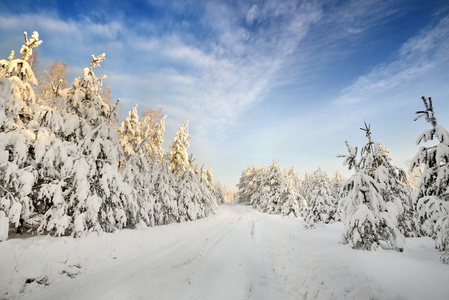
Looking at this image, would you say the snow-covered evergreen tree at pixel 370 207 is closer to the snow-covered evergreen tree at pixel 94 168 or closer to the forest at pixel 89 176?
the forest at pixel 89 176

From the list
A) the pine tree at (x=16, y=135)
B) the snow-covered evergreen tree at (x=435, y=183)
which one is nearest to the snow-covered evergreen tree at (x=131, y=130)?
the pine tree at (x=16, y=135)

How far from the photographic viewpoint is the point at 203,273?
20.3ft

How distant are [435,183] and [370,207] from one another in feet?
7.24

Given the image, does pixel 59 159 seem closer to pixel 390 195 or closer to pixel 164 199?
pixel 164 199

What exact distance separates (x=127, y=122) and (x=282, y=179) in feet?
93.8

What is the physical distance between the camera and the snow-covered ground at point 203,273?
4590 millimetres

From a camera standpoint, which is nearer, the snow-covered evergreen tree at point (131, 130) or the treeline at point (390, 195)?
the treeline at point (390, 195)

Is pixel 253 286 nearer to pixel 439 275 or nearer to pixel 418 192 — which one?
pixel 439 275

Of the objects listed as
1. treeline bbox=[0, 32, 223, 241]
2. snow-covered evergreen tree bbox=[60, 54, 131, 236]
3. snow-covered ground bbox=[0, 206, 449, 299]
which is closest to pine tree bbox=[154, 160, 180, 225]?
treeline bbox=[0, 32, 223, 241]

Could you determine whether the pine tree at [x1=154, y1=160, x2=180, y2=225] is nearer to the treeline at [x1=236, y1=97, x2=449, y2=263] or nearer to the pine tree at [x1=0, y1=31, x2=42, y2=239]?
the pine tree at [x1=0, y1=31, x2=42, y2=239]

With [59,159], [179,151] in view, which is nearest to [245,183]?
[179,151]

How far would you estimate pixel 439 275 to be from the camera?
4.40 m

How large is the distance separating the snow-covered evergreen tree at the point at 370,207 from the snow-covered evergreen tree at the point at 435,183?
41.5 inches

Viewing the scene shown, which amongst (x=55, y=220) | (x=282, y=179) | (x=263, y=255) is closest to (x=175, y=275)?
(x=263, y=255)
